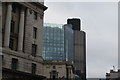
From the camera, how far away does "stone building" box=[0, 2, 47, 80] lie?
48000 millimetres

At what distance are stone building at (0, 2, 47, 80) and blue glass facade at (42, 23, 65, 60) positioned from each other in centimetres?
8626

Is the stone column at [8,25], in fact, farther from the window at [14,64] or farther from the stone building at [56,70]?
the stone building at [56,70]

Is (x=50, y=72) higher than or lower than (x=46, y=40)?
lower

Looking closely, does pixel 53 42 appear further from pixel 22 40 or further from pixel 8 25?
pixel 8 25

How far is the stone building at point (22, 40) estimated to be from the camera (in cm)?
4800

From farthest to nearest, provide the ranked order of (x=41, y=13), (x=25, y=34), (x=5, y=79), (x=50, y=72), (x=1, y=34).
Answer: (x=50, y=72), (x=41, y=13), (x=25, y=34), (x=1, y=34), (x=5, y=79)

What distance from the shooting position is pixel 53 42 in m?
144

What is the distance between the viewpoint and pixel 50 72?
102 m

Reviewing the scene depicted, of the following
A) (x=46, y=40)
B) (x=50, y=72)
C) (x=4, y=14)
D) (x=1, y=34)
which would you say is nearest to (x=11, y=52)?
(x=1, y=34)

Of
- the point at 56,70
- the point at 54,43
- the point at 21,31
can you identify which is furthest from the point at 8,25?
the point at 54,43

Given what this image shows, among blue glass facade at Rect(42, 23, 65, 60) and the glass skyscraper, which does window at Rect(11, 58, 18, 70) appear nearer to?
the glass skyscraper

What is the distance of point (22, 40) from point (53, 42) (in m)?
92.6

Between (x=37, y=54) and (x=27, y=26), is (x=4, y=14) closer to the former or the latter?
(x=27, y=26)

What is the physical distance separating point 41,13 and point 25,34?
7.10 m
